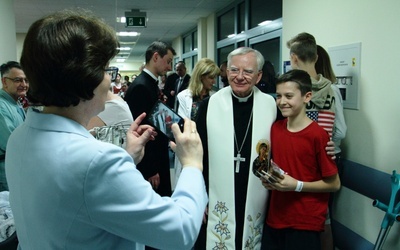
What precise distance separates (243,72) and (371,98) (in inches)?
44.5

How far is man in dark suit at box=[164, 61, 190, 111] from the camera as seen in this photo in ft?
20.4

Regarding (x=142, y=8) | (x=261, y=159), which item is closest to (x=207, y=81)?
(x=261, y=159)

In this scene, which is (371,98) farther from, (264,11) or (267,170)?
(264,11)

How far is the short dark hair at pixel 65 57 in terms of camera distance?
0.77m

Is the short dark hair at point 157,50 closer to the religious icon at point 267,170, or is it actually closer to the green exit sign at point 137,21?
the religious icon at point 267,170

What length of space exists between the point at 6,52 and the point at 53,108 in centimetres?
476

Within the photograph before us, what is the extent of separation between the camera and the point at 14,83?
337cm

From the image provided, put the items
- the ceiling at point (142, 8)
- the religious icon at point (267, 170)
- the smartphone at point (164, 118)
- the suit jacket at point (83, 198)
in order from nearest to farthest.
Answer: the suit jacket at point (83, 198)
the smartphone at point (164, 118)
the religious icon at point (267, 170)
the ceiling at point (142, 8)

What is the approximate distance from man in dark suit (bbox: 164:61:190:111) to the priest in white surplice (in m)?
3.82

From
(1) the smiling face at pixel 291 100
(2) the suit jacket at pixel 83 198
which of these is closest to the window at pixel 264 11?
(1) the smiling face at pixel 291 100

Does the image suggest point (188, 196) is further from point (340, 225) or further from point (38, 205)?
point (340, 225)

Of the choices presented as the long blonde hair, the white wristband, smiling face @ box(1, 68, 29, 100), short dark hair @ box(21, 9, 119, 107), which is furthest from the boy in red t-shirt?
smiling face @ box(1, 68, 29, 100)

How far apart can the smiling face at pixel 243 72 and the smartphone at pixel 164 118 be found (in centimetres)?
78

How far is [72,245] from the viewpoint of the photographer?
→ 0.78 meters
